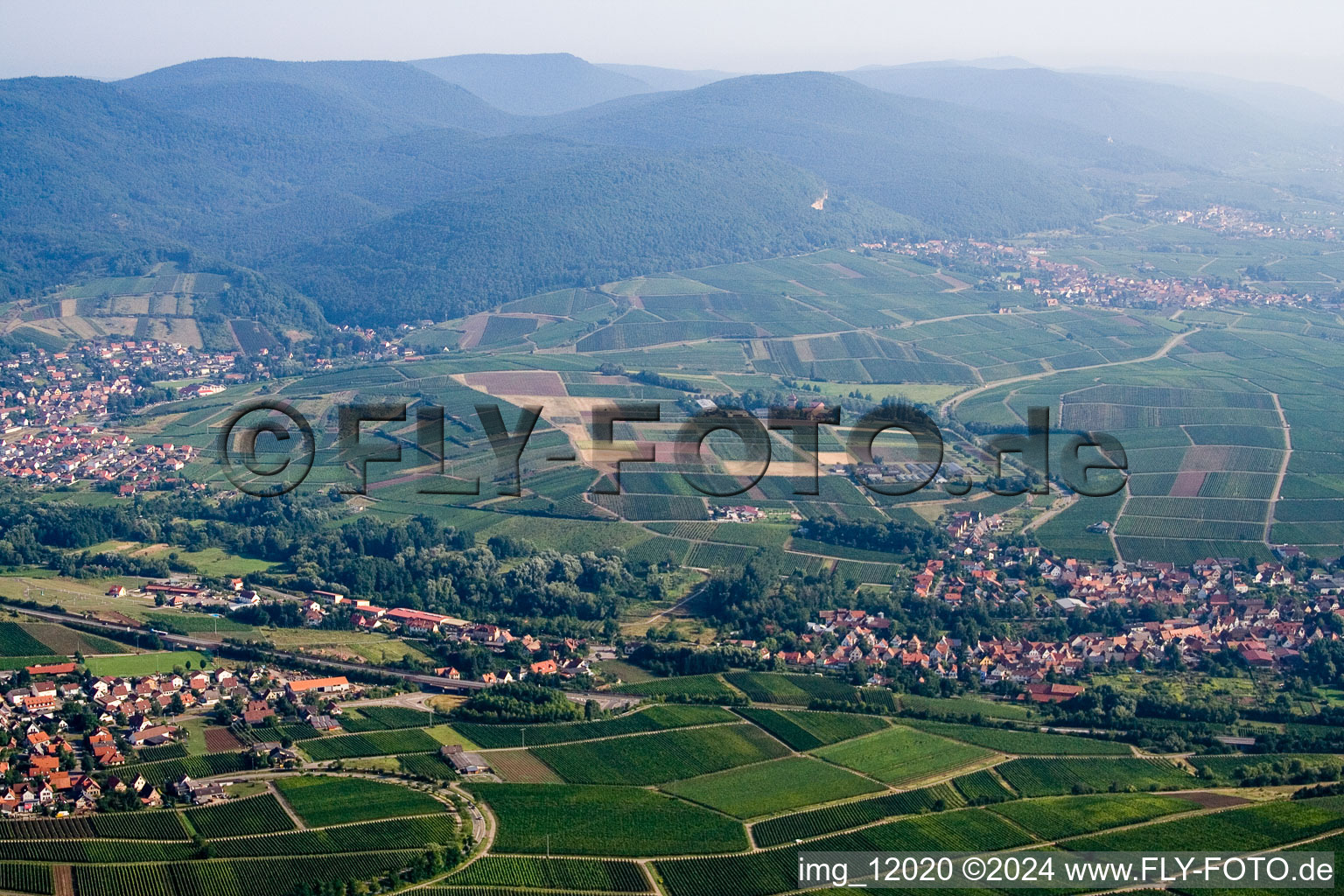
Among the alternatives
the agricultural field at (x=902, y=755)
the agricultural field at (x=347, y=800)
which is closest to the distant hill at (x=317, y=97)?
the agricultural field at (x=347, y=800)

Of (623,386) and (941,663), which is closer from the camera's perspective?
(941,663)

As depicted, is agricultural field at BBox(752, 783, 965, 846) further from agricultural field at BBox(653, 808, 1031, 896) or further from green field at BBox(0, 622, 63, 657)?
green field at BBox(0, 622, 63, 657)

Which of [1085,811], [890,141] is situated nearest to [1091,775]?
[1085,811]

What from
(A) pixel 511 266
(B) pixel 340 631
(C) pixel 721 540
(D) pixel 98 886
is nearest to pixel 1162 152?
(A) pixel 511 266

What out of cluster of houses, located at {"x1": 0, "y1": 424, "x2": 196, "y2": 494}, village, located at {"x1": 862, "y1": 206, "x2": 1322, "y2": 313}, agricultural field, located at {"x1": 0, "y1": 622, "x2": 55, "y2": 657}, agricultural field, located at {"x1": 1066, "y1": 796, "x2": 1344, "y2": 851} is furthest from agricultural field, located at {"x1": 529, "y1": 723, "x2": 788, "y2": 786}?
village, located at {"x1": 862, "y1": 206, "x2": 1322, "y2": 313}

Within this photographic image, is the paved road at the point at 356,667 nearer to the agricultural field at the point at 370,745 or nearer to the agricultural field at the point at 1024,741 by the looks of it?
the agricultural field at the point at 370,745

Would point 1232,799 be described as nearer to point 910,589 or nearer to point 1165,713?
point 1165,713

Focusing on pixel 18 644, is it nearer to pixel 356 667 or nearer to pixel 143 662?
pixel 143 662
